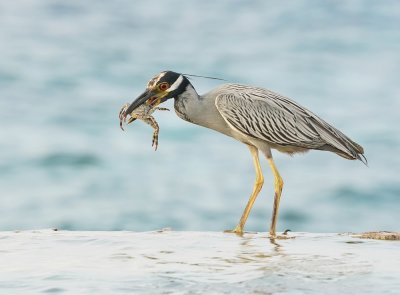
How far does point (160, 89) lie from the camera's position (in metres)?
12.5

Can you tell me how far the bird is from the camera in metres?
12.4

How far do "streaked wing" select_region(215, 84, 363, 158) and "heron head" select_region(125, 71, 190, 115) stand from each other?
54 centimetres

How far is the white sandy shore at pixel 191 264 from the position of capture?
8047 millimetres

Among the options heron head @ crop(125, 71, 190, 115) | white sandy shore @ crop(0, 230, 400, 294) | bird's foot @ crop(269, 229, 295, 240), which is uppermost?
heron head @ crop(125, 71, 190, 115)

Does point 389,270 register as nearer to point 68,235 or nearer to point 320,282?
point 320,282

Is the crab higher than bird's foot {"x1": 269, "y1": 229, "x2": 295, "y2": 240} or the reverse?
higher

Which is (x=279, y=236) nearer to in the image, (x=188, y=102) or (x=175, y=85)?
(x=188, y=102)

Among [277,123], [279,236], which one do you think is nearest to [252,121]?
[277,123]

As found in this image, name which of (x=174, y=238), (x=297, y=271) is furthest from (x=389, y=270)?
(x=174, y=238)

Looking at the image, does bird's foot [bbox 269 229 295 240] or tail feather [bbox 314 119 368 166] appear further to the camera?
tail feather [bbox 314 119 368 166]

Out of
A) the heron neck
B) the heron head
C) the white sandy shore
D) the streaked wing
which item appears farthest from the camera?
the heron neck

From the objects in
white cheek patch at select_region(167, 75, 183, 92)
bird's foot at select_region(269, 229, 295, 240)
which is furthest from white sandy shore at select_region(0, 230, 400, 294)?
white cheek patch at select_region(167, 75, 183, 92)

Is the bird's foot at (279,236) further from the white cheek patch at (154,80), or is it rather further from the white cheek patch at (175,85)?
the white cheek patch at (154,80)

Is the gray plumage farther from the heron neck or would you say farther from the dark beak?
the dark beak
